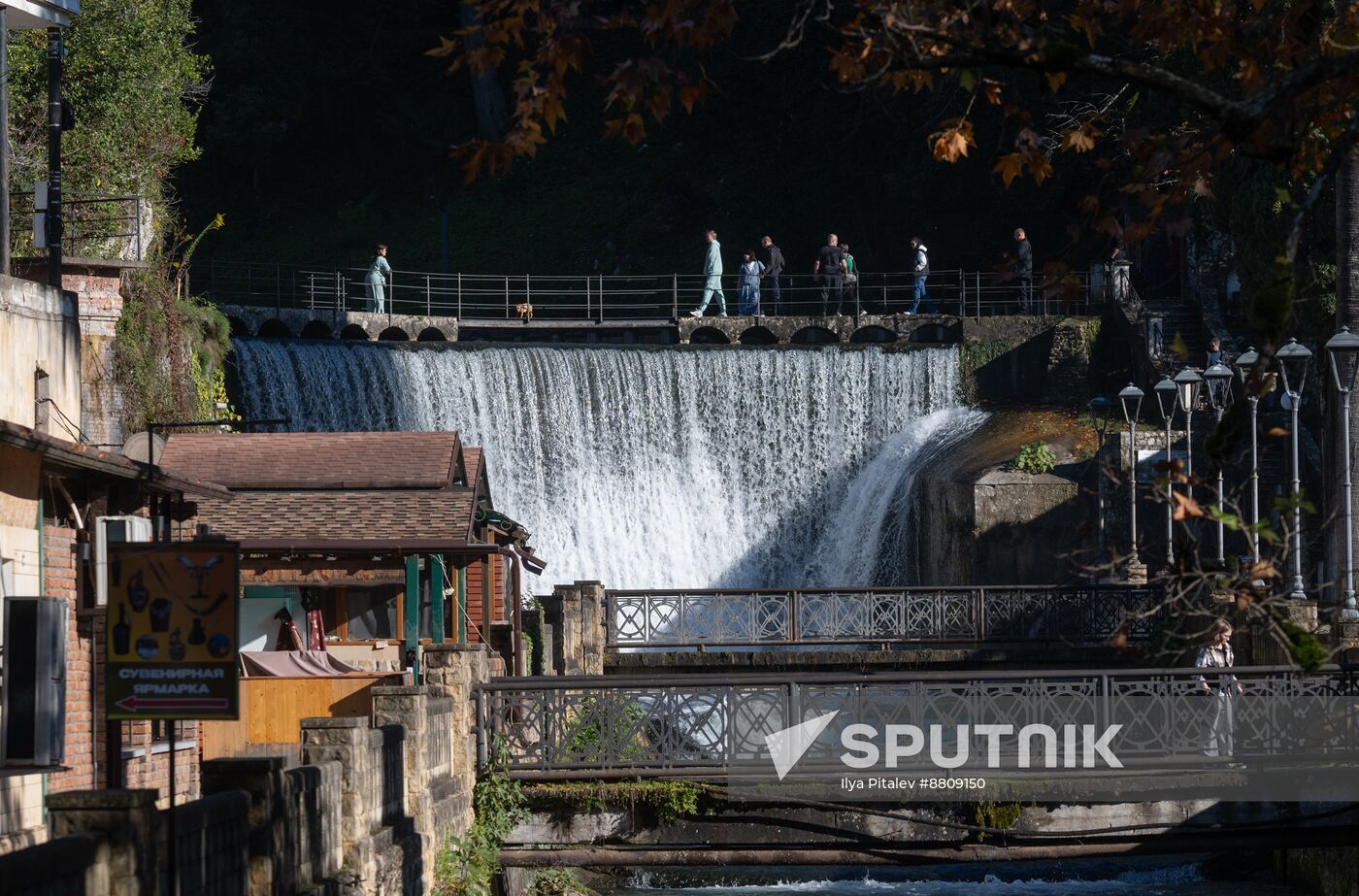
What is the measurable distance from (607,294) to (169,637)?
4461cm

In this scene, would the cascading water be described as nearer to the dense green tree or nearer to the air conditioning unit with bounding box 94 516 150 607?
the dense green tree

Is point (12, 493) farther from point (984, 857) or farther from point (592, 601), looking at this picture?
point (592, 601)

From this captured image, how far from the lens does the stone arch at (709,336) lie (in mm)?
44844

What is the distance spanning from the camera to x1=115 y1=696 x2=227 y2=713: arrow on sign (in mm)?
Result: 9680

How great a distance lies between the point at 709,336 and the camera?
148 ft

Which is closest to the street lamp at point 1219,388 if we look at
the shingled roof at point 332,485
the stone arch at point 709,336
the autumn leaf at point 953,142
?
the shingled roof at point 332,485

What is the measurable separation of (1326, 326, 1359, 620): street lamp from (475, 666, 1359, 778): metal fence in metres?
2.30

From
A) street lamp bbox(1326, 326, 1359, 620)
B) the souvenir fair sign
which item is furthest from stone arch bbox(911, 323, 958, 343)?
the souvenir fair sign

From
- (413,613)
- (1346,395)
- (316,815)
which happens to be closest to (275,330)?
(413,613)

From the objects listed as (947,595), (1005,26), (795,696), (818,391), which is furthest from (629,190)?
(1005,26)

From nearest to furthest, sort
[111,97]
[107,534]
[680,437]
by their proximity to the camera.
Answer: [107,534] < [111,97] < [680,437]

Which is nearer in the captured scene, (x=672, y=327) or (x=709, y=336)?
(x=672, y=327)

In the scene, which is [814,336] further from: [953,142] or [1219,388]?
[953,142]

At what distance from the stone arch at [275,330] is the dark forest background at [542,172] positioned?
57.0 feet
